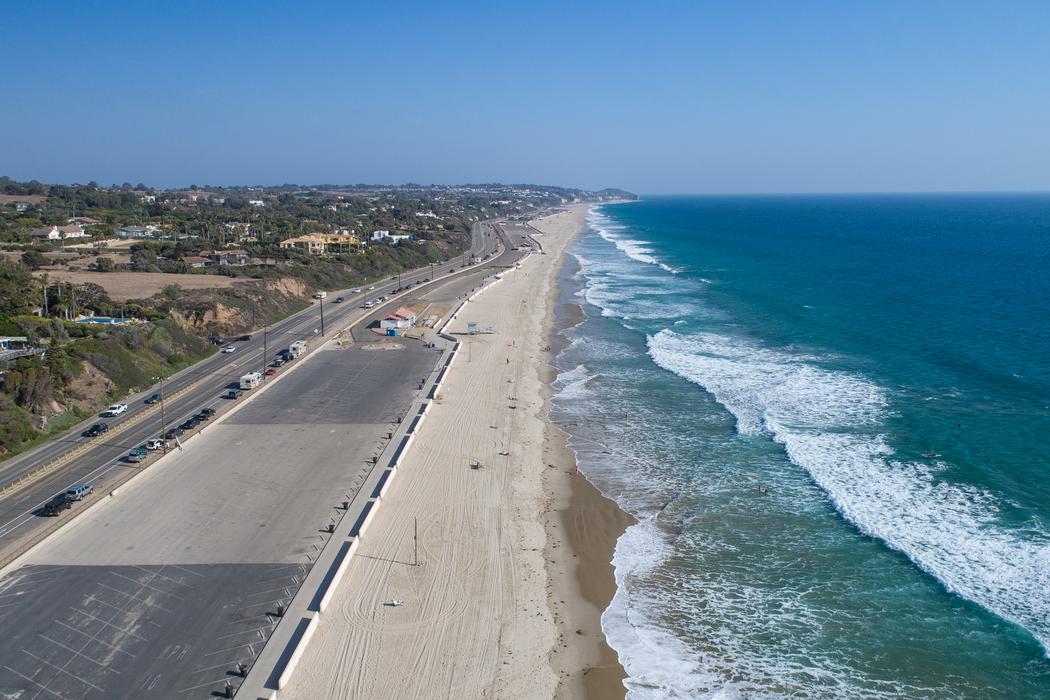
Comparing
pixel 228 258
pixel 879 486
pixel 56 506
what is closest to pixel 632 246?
pixel 228 258

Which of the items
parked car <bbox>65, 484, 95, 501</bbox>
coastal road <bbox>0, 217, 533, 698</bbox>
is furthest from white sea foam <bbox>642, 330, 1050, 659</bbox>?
parked car <bbox>65, 484, 95, 501</bbox>

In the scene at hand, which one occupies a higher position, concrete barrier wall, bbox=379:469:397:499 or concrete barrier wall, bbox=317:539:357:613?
concrete barrier wall, bbox=379:469:397:499

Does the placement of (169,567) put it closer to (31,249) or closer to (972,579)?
(972,579)

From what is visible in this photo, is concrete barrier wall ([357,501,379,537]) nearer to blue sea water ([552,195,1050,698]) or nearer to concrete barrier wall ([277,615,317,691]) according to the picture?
concrete barrier wall ([277,615,317,691])

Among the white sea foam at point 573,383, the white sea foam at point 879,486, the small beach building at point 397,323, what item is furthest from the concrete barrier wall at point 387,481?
the small beach building at point 397,323

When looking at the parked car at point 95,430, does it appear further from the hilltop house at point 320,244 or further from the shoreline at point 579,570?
the hilltop house at point 320,244
